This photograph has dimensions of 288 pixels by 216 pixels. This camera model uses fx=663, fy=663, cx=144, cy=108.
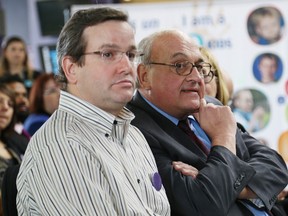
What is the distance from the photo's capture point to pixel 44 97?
5.23 meters

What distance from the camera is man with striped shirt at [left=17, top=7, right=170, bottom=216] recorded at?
1.88 metres

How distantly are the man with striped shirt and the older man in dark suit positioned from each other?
23cm

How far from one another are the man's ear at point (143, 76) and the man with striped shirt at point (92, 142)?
42 cm

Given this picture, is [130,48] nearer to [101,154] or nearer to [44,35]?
[101,154]

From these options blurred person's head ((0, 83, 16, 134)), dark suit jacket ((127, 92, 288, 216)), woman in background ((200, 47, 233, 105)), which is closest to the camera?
dark suit jacket ((127, 92, 288, 216))

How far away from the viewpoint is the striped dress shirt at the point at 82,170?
1.87m

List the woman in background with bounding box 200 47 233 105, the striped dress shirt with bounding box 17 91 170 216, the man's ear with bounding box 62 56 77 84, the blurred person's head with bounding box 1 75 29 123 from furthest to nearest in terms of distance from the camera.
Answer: the blurred person's head with bounding box 1 75 29 123 < the woman in background with bounding box 200 47 233 105 < the man's ear with bounding box 62 56 77 84 < the striped dress shirt with bounding box 17 91 170 216

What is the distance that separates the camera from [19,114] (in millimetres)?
5496

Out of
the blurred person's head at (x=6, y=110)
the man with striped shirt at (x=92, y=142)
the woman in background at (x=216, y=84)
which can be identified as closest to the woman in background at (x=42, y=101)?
the blurred person's head at (x=6, y=110)

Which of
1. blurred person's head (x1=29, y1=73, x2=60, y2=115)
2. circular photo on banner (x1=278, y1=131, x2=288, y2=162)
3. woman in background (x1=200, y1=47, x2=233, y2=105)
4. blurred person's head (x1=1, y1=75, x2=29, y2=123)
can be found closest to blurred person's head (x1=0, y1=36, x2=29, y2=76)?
blurred person's head (x1=1, y1=75, x2=29, y2=123)

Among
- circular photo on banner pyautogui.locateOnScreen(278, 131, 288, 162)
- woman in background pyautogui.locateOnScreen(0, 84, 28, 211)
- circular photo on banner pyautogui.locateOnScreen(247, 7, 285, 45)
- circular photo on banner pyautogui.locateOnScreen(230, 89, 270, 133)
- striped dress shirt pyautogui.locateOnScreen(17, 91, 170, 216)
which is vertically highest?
striped dress shirt pyautogui.locateOnScreen(17, 91, 170, 216)

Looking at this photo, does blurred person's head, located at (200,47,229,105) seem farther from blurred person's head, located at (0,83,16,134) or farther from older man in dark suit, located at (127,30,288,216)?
blurred person's head, located at (0,83,16,134)

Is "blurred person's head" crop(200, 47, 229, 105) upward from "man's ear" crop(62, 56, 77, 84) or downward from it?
downward

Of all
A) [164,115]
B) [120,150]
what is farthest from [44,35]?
[120,150]
